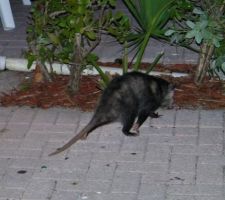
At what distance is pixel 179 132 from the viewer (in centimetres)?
662

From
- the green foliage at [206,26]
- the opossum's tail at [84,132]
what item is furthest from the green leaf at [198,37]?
the opossum's tail at [84,132]

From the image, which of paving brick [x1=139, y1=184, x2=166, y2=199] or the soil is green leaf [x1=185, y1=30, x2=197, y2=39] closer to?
the soil

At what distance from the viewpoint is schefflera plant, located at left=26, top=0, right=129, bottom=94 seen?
22.4 feet

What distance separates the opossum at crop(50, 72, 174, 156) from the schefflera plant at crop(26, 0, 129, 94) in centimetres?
55

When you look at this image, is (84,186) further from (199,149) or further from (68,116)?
(68,116)

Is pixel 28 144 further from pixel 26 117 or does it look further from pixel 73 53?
pixel 73 53

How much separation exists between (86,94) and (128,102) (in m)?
0.85

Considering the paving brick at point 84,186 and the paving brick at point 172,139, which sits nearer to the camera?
the paving brick at point 84,186

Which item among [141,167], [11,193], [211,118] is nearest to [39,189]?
[11,193]

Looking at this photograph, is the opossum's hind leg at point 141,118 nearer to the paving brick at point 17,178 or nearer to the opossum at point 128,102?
the opossum at point 128,102

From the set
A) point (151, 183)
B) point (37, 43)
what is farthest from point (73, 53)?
point (151, 183)

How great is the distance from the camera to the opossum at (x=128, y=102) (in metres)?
6.55

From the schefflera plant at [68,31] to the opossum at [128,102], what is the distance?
554mm

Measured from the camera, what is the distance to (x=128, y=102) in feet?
21.6
